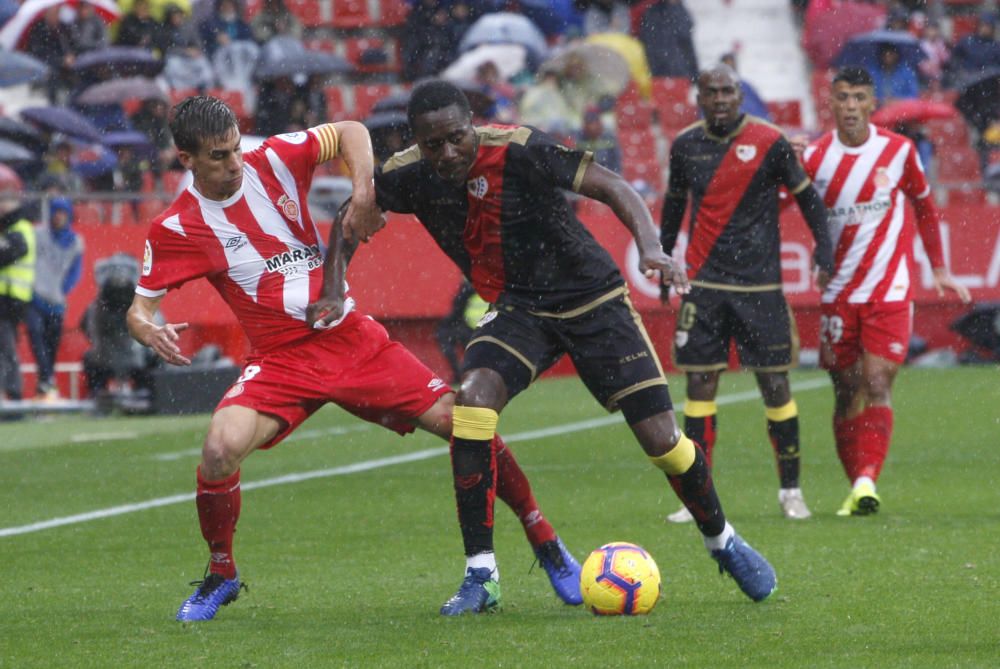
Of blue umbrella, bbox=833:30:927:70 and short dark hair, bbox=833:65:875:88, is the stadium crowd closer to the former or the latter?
blue umbrella, bbox=833:30:927:70

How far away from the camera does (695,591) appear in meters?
6.73

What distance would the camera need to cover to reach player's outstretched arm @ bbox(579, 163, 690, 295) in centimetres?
566

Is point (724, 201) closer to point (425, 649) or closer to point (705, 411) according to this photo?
point (705, 411)

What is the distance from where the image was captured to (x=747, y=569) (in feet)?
20.7

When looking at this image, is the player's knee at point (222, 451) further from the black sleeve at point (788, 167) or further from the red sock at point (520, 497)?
the black sleeve at point (788, 167)

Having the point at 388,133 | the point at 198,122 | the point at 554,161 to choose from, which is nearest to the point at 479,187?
the point at 554,161

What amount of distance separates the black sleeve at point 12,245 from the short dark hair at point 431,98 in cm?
1067

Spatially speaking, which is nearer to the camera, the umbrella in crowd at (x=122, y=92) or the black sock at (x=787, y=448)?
the black sock at (x=787, y=448)

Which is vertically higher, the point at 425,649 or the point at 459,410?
the point at 459,410

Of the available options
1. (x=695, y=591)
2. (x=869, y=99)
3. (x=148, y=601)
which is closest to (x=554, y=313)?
(x=695, y=591)

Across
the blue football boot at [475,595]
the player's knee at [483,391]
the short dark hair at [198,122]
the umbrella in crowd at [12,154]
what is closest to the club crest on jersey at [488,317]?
the player's knee at [483,391]

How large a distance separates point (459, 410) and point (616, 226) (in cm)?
1148

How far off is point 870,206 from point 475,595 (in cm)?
393

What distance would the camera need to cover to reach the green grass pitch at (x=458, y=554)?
221 inches
